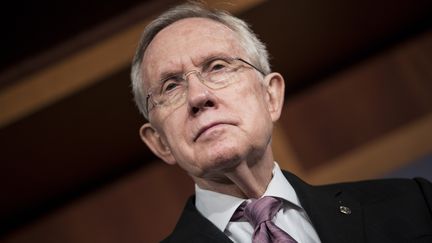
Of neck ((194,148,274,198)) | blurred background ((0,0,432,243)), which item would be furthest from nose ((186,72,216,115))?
blurred background ((0,0,432,243))

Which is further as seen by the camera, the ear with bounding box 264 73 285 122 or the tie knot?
the ear with bounding box 264 73 285 122

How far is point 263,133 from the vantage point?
1.08 meters

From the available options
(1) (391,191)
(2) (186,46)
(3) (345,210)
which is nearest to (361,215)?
(3) (345,210)

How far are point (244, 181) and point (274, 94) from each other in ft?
0.81

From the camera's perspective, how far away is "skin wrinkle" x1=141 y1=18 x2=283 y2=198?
1021 millimetres

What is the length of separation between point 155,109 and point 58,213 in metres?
0.72

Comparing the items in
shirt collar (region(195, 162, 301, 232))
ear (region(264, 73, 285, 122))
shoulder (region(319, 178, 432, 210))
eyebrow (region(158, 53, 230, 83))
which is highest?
eyebrow (region(158, 53, 230, 83))

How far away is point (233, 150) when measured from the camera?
1.01 metres

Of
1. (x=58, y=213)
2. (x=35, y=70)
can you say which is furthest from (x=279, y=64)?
(x=58, y=213)

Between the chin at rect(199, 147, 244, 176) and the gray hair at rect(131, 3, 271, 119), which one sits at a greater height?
the gray hair at rect(131, 3, 271, 119)

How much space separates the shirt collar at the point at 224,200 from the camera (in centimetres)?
108

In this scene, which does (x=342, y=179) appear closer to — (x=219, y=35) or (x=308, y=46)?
(x=308, y=46)

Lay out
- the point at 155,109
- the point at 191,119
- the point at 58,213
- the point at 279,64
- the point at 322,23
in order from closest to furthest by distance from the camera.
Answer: the point at 191,119, the point at 155,109, the point at 322,23, the point at 279,64, the point at 58,213

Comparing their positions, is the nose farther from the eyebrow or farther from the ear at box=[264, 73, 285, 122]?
the ear at box=[264, 73, 285, 122]
